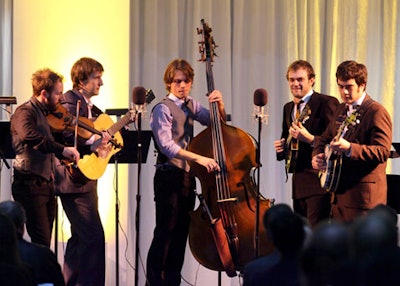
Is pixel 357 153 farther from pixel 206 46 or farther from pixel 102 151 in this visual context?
pixel 102 151

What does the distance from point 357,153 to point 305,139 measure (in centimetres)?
54

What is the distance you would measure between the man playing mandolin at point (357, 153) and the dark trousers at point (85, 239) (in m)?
1.69

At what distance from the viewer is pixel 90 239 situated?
5879 mm

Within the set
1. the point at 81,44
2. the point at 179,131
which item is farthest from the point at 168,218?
the point at 81,44

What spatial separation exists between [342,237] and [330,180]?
2459 millimetres

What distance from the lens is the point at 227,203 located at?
214 inches

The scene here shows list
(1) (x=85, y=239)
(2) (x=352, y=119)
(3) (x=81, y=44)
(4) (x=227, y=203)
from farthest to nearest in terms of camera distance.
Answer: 1. (3) (x=81, y=44)
2. (1) (x=85, y=239)
3. (4) (x=227, y=203)
4. (2) (x=352, y=119)

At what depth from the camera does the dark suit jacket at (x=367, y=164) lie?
5.13 metres

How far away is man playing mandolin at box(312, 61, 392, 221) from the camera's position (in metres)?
5.12

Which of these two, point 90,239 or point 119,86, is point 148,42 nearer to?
point 119,86

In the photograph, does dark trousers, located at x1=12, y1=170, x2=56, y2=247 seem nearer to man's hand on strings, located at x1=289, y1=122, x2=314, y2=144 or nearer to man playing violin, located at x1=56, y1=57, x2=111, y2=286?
man playing violin, located at x1=56, y1=57, x2=111, y2=286

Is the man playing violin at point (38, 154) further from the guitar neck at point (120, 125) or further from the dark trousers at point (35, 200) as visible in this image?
the guitar neck at point (120, 125)

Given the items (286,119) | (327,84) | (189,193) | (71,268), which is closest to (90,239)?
(71,268)

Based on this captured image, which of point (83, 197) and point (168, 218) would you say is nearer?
point (168, 218)
